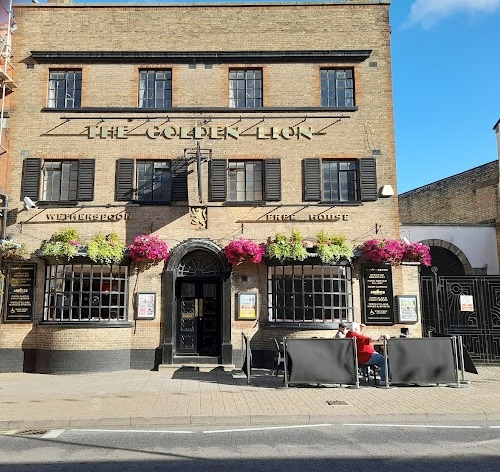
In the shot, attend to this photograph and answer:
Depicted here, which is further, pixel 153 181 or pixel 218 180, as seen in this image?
pixel 153 181

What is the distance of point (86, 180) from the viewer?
48.2 feet

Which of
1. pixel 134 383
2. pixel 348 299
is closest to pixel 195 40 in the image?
pixel 348 299

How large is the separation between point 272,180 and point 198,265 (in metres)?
3.39

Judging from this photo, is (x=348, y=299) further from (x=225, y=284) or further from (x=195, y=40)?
(x=195, y=40)

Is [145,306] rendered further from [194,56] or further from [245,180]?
[194,56]

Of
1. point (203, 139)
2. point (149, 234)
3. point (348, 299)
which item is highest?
point (203, 139)

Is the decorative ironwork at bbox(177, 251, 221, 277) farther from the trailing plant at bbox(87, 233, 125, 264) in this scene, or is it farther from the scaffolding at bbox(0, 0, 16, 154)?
the scaffolding at bbox(0, 0, 16, 154)

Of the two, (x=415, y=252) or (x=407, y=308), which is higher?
(x=415, y=252)

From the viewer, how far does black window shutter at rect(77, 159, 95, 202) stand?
48.0 ft

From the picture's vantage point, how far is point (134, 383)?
11789mm

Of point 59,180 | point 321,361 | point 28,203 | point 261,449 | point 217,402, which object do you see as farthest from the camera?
point 59,180

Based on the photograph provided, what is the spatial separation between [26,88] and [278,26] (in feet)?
26.8

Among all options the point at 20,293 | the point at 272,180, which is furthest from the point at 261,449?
the point at 20,293

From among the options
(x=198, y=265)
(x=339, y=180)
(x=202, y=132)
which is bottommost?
(x=198, y=265)
